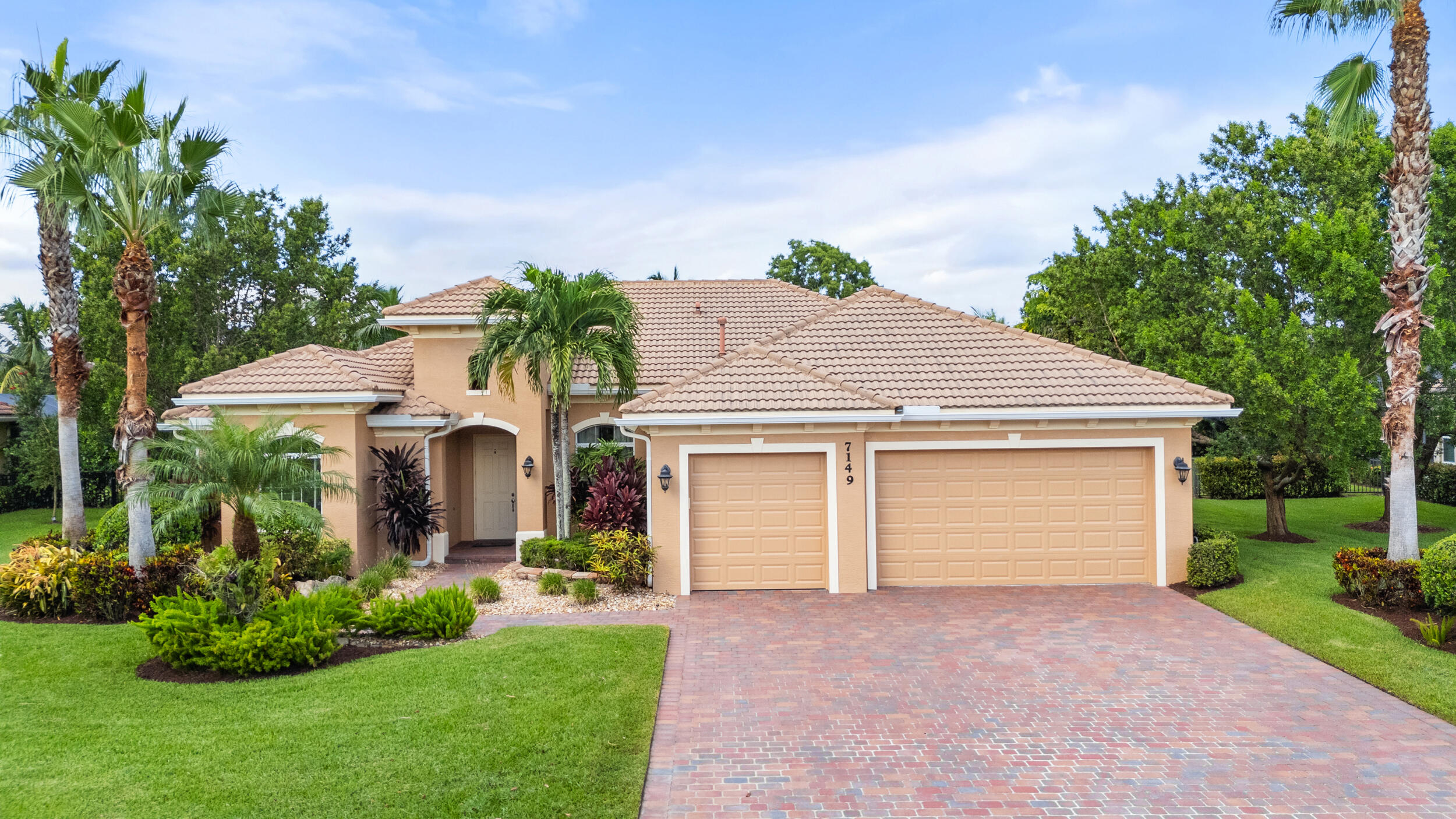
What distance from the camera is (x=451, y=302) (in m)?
16.3

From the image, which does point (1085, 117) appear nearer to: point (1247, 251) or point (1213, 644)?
point (1247, 251)

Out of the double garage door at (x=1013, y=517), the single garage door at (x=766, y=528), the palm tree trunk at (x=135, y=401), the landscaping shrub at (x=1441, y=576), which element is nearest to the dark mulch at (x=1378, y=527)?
the landscaping shrub at (x=1441, y=576)

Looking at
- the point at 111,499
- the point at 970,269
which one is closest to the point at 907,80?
the point at 970,269

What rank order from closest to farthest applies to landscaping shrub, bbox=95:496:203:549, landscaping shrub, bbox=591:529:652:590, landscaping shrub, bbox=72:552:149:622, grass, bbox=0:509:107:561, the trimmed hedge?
landscaping shrub, bbox=72:552:149:622
landscaping shrub, bbox=591:529:652:590
landscaping shrub, bbox=95:496:203:549
grass, bbox=0:509:107:561
the trimmed hedge

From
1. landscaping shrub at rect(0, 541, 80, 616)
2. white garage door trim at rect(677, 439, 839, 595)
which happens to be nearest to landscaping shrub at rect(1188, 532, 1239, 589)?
white garage door trim at rect(677, 439, 839, 595)

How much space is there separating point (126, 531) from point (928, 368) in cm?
1423

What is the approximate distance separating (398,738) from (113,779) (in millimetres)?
1979

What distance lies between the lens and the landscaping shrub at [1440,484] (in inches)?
881

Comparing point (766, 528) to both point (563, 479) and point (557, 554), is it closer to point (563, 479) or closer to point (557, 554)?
point (557, 554)

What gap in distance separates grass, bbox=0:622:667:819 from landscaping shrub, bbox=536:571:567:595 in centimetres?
275

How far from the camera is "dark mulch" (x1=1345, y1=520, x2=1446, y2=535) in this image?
17688 mm

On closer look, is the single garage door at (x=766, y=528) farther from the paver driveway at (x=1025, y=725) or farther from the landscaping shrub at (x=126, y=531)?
the landscaping shrub at (x=126, y=531)

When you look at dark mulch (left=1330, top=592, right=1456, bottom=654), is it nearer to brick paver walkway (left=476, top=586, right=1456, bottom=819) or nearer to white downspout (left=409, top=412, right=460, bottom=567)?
brick paver walkway (left=476, top=586, right=1456, bottom=819)

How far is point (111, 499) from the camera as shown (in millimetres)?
26469
